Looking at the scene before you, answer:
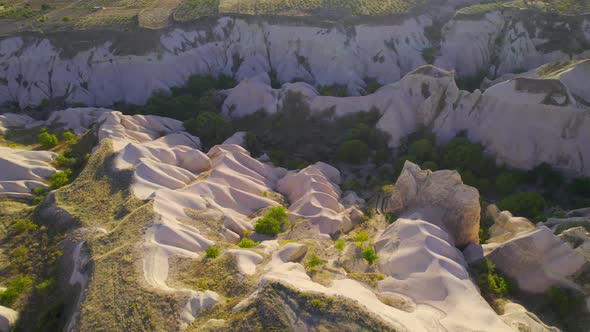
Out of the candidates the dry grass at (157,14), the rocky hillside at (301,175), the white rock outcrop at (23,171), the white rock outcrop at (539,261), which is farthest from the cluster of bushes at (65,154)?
the white rock outcrop at (539,261)

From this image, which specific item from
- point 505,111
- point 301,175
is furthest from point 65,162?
point 505,111

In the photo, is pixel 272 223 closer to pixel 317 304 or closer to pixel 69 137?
pixel 317 304

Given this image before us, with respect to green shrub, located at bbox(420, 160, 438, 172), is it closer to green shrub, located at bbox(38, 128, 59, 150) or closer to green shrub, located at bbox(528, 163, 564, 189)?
green shrub, located at bbox(528, 163, 564, 189)

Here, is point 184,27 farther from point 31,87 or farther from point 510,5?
point 510,5

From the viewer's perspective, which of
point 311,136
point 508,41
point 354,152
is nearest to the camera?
point 354,152

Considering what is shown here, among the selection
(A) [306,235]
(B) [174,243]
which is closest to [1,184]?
(B) [174,243]
